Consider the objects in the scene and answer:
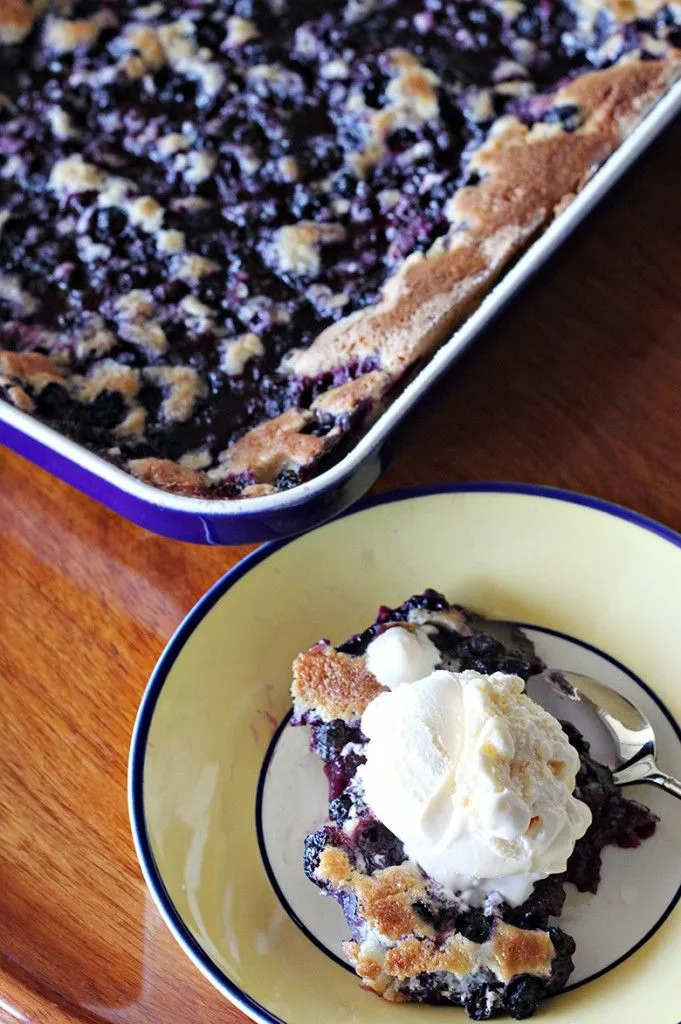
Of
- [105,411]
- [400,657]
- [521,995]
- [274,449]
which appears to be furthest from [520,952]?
[105,411]

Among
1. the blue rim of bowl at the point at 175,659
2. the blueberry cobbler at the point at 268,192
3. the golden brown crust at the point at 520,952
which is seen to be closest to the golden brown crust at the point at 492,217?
the blueberry cobbler at the point at 268,192

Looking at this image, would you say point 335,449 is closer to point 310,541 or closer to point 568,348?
point 310,541

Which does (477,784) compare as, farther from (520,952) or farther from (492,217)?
(492,217)

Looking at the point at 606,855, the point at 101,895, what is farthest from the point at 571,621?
the point at 101,895

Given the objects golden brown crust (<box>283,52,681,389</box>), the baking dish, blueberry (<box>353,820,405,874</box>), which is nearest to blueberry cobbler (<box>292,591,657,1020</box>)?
blueberry (<box>353,820,405,874</box>)

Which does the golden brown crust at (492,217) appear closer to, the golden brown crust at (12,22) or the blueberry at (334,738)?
the blueberry at (334,738)
